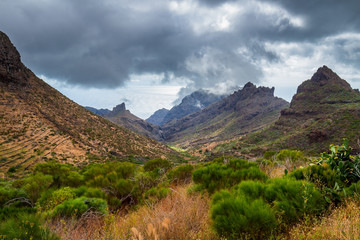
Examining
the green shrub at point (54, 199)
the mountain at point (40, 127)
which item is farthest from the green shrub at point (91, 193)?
the mountain at point (40, 127)

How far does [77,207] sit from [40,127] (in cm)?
4454

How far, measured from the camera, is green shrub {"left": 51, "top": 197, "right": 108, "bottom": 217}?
4578 mm

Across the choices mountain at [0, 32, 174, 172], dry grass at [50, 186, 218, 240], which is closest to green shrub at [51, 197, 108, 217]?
dry grass at [50, 186, 218, 240]

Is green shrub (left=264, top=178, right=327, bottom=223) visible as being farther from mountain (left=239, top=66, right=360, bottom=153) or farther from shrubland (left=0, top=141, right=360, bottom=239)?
mountain (left=239, top=66, right=360, bottom=153)

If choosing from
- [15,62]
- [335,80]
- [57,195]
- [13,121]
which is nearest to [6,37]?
[15,62]

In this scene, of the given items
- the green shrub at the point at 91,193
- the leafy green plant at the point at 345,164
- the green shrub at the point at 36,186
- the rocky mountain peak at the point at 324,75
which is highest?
the rocky mountain peak at the point at 324,75

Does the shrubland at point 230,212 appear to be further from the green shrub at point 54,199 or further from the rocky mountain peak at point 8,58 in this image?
the rocky mountain peak at point 8,58

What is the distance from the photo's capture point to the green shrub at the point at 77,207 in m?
4.58

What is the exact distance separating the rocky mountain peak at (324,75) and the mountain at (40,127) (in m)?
121

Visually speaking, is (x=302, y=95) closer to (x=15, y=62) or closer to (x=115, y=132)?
(x=115, y=132)

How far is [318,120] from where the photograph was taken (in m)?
70.3

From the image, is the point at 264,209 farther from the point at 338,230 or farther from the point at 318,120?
the point at 318,120

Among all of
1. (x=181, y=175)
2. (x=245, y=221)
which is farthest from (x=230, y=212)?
(x=181, y=175)

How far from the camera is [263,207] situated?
119 inches
